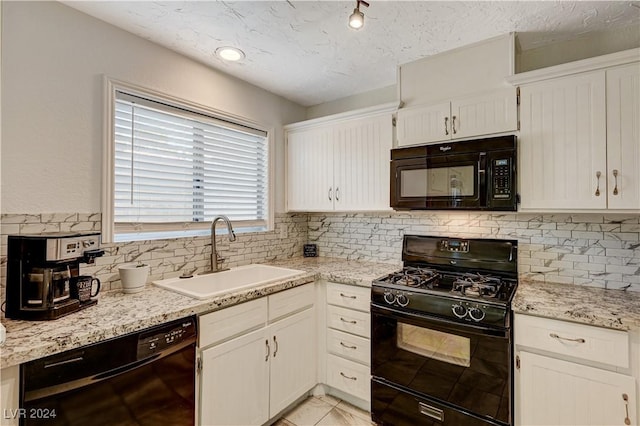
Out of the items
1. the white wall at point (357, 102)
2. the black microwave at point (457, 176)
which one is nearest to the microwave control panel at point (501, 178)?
the black microwave at point (457, 176)

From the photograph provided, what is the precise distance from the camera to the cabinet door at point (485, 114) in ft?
6.11

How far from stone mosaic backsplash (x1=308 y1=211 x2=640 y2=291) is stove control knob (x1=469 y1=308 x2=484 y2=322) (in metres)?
0.72

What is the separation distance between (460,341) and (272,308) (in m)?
1.11

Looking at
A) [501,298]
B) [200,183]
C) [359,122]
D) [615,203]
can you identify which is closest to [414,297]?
[501,298]

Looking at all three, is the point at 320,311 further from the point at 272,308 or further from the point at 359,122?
the point at 359,122

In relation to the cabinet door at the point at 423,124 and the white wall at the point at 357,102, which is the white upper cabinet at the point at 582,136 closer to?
the cabinet door at the point at 423,124

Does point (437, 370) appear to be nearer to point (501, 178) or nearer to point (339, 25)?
point (501, 178)

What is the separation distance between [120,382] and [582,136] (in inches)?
99.6

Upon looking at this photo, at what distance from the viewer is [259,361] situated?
1.88 meters

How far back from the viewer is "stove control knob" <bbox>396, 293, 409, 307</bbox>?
6.09ft

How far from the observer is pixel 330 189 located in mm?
2668

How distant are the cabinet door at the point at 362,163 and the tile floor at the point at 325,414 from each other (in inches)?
57.5

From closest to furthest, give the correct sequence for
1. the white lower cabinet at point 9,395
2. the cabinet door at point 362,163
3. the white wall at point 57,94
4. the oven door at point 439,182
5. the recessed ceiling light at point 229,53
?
the white lower cabinet at point 9,395 → the white wall at point 57,94 → the oven door at point 439,182 → the recessed ceiling light at point 229,53 → the cabinet door at point 362,163

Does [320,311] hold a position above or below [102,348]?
below
